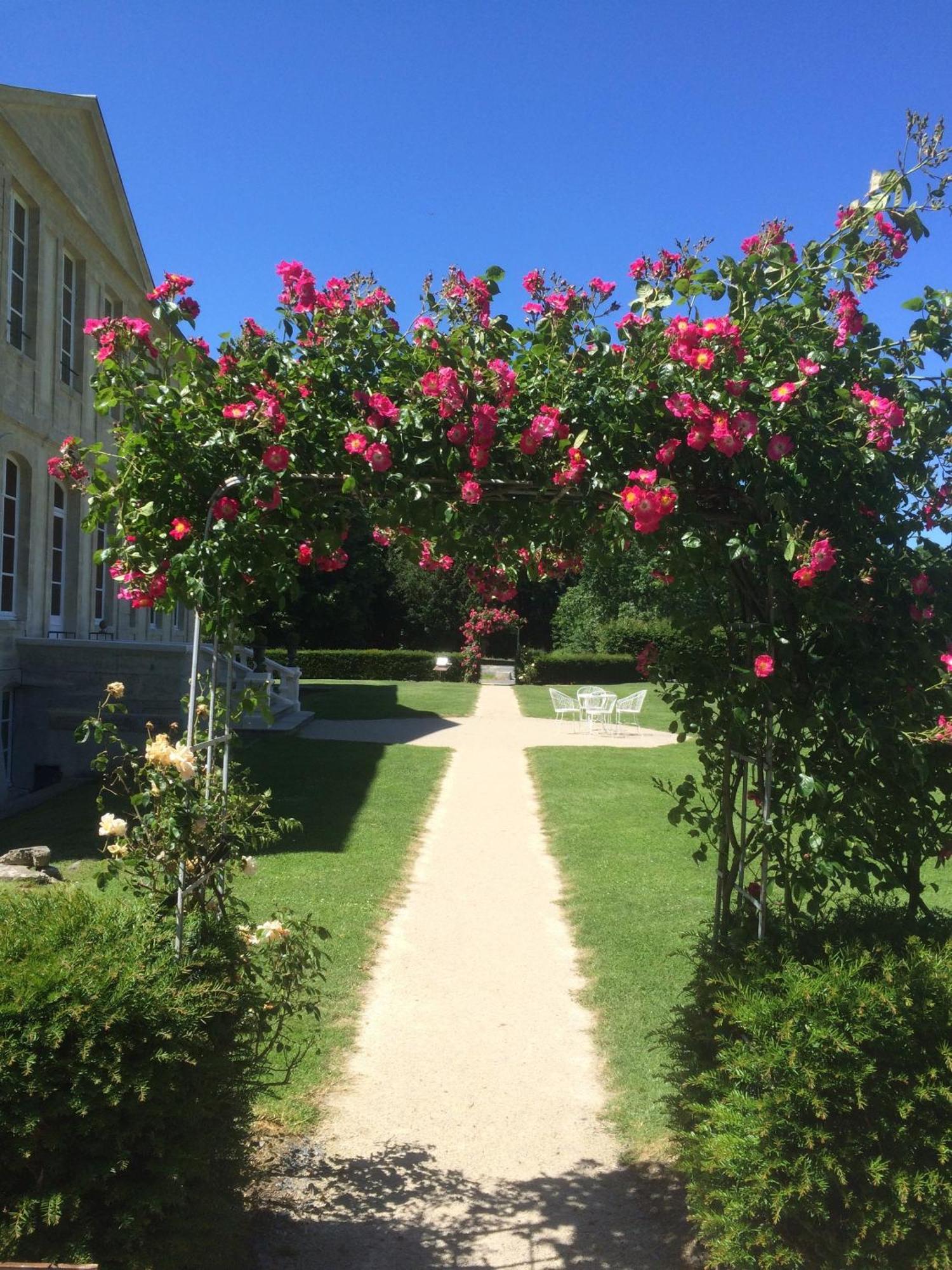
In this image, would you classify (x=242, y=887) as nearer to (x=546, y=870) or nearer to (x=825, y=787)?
(x=546, y=870)

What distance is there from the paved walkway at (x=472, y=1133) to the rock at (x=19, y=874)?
268 centimetres

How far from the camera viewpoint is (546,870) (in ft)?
30.7

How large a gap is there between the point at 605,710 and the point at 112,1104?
1959cm

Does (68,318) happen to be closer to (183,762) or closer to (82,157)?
(82,157)

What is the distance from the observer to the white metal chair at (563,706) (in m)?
22.6

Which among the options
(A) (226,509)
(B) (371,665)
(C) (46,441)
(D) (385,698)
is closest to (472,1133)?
(A) (226,509)

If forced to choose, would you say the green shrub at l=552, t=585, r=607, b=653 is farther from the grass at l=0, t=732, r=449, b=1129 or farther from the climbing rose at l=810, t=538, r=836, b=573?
the climbing rose at l=810, t=538, r=836, b=573

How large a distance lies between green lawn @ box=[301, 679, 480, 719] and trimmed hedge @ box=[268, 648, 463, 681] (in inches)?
29.4

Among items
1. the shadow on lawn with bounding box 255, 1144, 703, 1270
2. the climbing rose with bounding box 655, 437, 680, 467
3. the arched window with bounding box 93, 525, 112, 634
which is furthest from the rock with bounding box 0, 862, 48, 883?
the arched window with bounding box 93, 525, 112, 634

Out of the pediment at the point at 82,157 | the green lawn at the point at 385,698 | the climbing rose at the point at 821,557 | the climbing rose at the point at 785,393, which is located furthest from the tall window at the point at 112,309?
the climbing rose at the point at 821,557

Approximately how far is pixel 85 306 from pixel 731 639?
1367 cm

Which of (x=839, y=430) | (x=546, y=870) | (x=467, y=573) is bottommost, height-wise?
(x=546, y=870)

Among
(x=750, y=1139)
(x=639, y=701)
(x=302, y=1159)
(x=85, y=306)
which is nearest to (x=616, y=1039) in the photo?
(x=302, y=1159)

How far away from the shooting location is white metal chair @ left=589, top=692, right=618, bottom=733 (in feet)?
70.6
